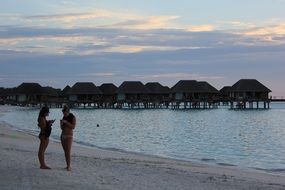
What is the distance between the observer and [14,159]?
555 inches

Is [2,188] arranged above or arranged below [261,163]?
above

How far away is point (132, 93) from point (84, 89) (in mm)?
9229

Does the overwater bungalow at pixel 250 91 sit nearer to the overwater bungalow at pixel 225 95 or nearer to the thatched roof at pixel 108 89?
the overwater bungalow at pixel 225 95

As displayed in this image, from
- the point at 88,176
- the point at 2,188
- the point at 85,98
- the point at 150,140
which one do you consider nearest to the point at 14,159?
the point at 88,176

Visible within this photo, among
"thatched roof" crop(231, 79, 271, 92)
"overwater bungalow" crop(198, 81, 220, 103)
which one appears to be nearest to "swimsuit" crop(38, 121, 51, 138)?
"thatched roof" crop(231, 79, 271, 92)

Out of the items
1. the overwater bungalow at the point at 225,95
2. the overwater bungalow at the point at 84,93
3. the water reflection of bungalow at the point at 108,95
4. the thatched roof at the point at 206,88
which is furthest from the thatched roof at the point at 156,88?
the overwater bungalow at the point at 225,95

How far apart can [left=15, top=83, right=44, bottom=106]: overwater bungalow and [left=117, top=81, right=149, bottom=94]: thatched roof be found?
837 inches

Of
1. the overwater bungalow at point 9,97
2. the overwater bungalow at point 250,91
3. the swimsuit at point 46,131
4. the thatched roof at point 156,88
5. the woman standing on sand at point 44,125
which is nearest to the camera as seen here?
the woman standing on sand at point 44,125

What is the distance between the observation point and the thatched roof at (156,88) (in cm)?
10150

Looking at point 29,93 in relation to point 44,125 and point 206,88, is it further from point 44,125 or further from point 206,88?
point 44,125

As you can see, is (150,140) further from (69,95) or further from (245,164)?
(69,95)

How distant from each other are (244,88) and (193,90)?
8808 millimetres

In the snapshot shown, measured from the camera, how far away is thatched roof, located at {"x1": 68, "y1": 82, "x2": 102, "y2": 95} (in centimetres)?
9950

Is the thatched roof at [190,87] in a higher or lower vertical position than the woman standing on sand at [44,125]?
higher
